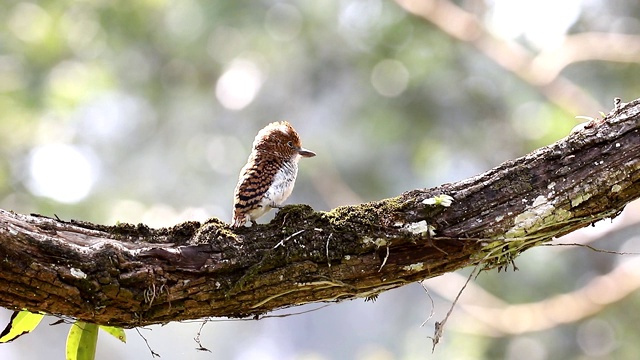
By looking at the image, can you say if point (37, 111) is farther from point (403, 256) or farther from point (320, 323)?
point (320, 323)

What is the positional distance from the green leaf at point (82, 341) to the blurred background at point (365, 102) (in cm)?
408

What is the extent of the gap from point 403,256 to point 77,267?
89 cm

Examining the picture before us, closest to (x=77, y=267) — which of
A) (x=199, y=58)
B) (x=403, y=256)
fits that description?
(x=403, y=256)

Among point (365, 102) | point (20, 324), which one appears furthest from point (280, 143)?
point (365, 102)

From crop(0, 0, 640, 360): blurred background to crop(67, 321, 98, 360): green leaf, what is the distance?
4.08 meters

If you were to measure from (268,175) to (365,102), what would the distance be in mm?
4894

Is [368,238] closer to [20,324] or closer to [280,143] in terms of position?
[20,324]

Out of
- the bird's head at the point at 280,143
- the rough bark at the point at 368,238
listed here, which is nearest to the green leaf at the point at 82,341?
the rough bark at the point at 368,238

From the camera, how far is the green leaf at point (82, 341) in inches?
105

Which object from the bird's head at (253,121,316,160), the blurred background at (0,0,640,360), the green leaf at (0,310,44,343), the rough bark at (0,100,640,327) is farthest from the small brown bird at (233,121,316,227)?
the blurred background at (0,0,640,360)

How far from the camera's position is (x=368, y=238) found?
2463 mm

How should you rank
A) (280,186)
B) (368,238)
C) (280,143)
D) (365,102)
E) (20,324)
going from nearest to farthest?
(368,238)
(20,324)
(280,186)
(280,143)
(365,102)

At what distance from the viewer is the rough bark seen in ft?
7.67

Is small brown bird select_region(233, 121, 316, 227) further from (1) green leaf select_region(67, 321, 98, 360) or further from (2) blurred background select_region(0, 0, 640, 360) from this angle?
(2) blurred background select_region(0, 0, 640, 360)
